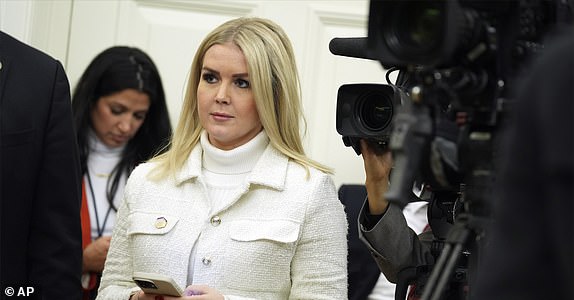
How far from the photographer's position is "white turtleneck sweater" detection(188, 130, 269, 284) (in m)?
2.75

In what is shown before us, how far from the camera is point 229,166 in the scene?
2773 mm

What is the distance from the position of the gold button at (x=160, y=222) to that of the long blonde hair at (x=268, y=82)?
0.46 feet

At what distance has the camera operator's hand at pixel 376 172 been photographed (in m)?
2.50

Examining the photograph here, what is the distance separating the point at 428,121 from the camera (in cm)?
181

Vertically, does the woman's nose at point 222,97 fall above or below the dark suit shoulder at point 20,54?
below

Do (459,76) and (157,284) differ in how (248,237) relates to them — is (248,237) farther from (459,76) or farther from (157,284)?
(459,76)

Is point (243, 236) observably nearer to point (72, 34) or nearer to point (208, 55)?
point (208, 55)

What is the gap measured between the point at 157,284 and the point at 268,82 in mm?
593

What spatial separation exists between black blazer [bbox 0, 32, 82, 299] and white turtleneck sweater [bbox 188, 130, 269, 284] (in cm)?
36

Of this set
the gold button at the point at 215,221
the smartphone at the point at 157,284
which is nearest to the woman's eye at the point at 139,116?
the gold button at the point at 215,221

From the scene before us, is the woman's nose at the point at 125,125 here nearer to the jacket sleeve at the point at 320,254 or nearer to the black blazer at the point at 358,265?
the black blazer at the point at 358,265

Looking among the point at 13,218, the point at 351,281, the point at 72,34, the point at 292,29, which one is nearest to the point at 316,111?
the point at 292,29

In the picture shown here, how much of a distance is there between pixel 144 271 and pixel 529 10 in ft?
3.97

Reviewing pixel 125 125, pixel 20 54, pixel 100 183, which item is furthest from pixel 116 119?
pixel 20 54
